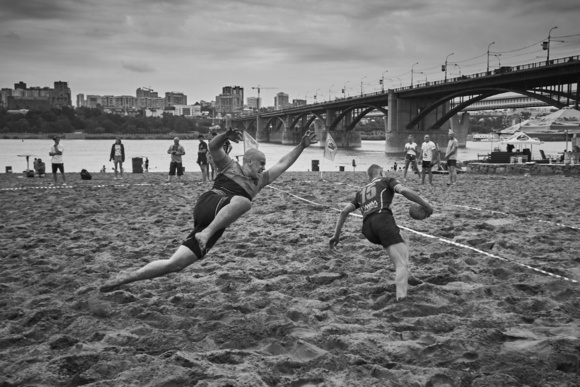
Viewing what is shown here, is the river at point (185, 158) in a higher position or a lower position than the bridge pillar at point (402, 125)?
lower

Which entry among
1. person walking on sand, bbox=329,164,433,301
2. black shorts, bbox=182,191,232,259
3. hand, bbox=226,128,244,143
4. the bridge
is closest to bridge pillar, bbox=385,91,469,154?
the bridge

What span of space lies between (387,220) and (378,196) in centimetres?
28

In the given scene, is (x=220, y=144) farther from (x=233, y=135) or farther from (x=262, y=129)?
(x=262, y=129)

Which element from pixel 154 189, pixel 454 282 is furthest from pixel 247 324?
pixel 154 189

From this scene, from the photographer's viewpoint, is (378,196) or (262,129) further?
(262,129)

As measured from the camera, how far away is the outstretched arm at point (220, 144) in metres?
4.98

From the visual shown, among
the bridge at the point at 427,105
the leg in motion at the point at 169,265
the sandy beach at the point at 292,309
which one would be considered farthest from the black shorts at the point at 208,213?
the bridge at the point at 427,105

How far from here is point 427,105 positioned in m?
83.0

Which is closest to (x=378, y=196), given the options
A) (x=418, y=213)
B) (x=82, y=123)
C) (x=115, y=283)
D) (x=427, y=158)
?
(x=418, y=213)

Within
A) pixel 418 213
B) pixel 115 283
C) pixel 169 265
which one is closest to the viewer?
pixel 169 265

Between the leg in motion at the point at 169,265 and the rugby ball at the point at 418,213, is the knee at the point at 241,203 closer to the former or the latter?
the leg in motion at the point at 169,265

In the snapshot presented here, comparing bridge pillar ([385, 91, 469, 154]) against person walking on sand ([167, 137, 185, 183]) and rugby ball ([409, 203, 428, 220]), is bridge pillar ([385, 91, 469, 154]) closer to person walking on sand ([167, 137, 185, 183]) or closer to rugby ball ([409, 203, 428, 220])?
person walking on sand ([167, 137, 185, 183])

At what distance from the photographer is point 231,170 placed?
5105 mm

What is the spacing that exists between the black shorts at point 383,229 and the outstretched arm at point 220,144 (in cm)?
163
